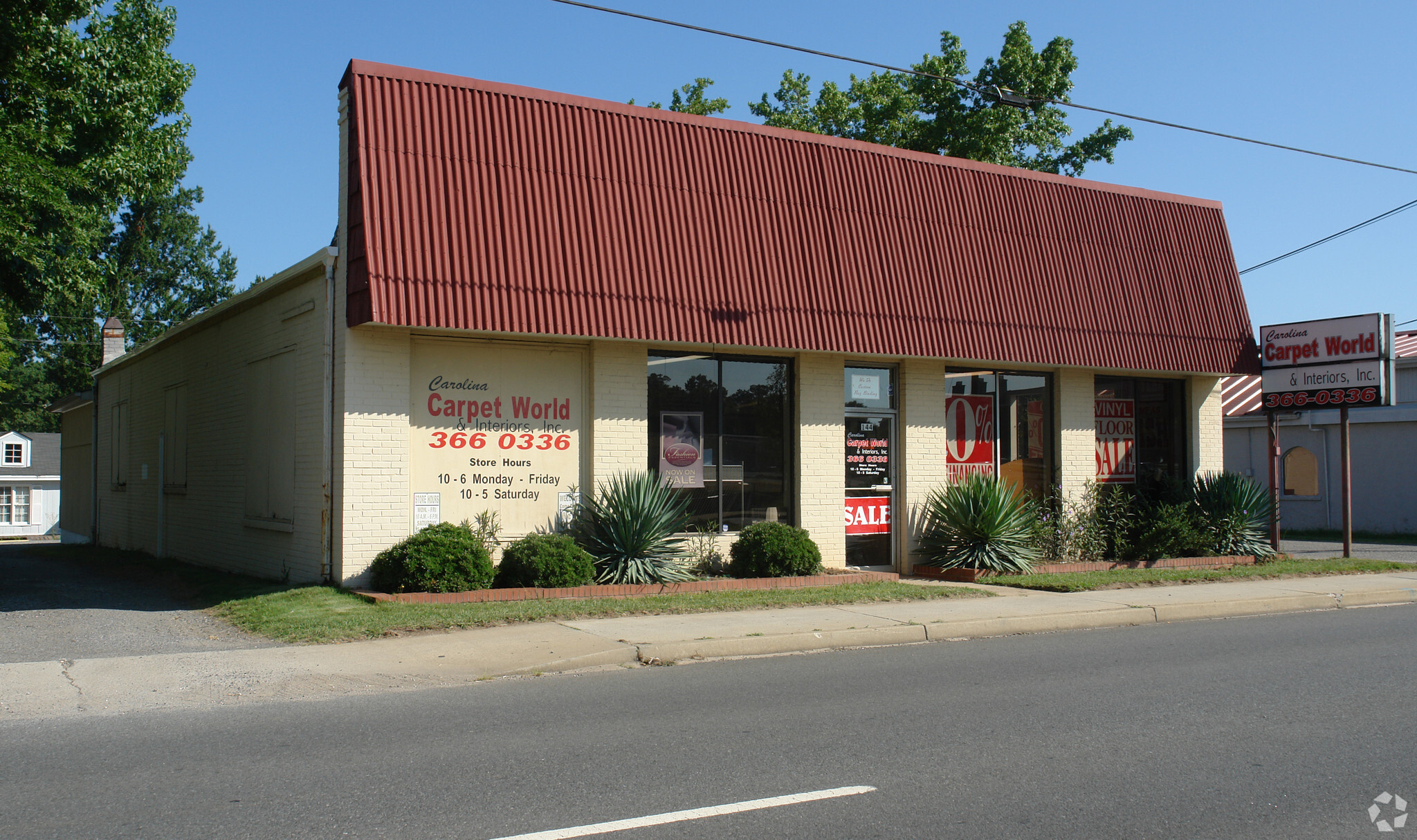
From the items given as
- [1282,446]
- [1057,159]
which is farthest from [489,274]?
[1282,446]

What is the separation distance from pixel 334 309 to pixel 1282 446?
26801 millimetres

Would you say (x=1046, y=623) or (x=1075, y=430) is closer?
(x=1046, y=623)

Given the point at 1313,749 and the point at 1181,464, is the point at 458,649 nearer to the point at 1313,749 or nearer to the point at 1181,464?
the point at 1313,749

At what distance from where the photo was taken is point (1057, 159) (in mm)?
31078

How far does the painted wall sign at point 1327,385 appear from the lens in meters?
18.5

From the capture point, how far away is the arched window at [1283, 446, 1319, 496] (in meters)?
31.4

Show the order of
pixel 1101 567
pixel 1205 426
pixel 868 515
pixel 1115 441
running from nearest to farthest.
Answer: pixel 868 515 → pixel 1101 567 → pixel 1115 441 → pixel 1205 426

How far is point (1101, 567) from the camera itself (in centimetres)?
1703

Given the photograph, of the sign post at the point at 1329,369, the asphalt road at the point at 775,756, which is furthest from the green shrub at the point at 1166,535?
the asphalt road at the point at 775,756

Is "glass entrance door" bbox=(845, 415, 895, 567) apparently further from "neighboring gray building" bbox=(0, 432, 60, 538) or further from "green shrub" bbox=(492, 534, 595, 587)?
"neighboring gray building" bbox=(0, 432, 60, 538)

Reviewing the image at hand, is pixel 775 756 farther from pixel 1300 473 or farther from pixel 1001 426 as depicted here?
pixel 1300 473

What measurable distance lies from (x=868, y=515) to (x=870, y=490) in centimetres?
38

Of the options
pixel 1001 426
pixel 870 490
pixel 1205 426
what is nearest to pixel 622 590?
pixel 870 490

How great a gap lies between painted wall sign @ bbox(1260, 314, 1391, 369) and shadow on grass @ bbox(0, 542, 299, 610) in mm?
16977
